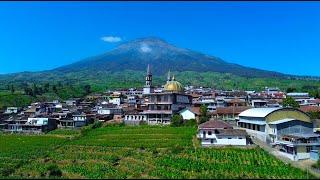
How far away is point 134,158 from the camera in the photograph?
39.1m

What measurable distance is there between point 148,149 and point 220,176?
12.3 meters

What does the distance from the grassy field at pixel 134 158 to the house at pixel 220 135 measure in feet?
4.03

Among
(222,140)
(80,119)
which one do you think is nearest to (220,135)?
(222,140)

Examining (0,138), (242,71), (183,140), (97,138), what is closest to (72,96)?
(0,138)

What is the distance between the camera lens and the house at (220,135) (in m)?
42.4

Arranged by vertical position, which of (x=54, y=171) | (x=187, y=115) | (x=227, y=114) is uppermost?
(x=227, y=114)

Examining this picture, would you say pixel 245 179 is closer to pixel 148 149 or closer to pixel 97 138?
pixel 148 149

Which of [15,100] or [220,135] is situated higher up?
[15,100]

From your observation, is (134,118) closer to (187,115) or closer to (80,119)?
(187,115)

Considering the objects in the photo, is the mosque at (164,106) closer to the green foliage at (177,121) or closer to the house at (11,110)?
the green foliage at (177,121)

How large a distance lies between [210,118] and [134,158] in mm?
19300

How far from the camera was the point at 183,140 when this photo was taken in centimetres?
4491

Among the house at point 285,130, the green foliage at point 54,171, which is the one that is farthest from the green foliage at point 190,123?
the green foliage at point 54,171

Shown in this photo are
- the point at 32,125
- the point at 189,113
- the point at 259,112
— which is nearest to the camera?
the point at 259,112
